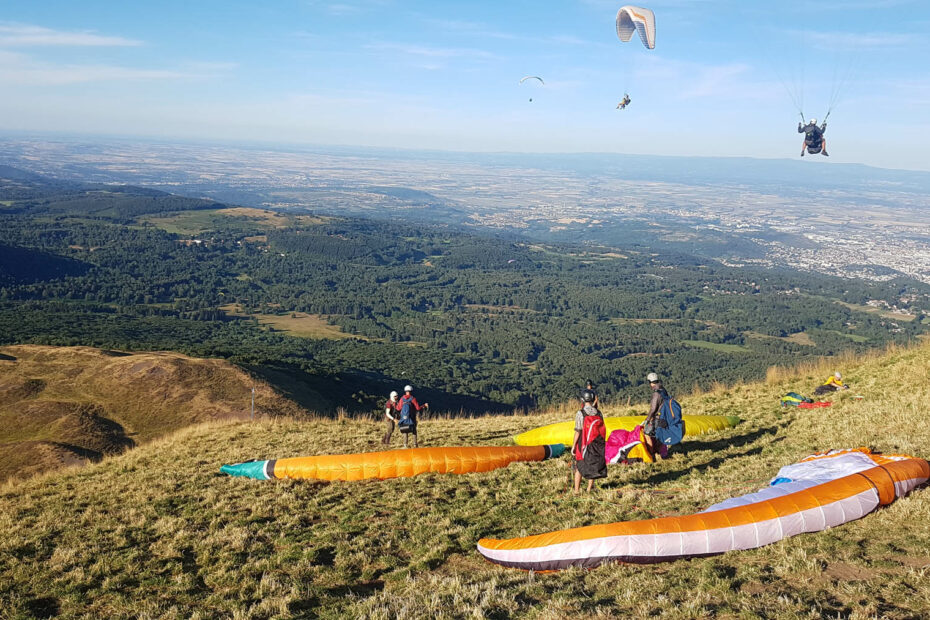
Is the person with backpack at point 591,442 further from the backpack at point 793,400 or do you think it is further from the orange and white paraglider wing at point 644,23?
the orange and white paraglider wing at point 644,23

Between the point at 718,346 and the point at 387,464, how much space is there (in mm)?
117338

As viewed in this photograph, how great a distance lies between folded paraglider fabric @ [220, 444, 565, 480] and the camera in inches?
537

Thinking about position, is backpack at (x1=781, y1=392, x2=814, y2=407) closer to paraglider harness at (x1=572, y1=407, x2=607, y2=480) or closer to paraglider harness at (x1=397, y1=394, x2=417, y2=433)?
paraglider harness at (x1=572, y1=407, x2=607, y2=480)

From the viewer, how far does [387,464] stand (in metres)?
13.7

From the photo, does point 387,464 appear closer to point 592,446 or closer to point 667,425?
point 592,446

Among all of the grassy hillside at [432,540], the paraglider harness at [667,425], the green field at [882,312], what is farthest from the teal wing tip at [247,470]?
the green field at [882,312]

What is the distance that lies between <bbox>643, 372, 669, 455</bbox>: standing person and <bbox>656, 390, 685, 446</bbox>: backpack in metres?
0.19

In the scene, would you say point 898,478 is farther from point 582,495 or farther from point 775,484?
point 582,495

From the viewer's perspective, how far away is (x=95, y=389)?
32.1 m

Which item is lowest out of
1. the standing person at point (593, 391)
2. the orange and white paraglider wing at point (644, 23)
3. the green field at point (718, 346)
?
the green field at point (718, 346)

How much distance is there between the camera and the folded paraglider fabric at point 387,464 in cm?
1365

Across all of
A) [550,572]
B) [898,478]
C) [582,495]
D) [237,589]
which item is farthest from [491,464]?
[898,478]

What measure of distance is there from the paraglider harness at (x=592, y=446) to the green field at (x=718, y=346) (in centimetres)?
11206

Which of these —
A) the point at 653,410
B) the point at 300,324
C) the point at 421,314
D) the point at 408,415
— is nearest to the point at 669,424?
the point at 653,410
